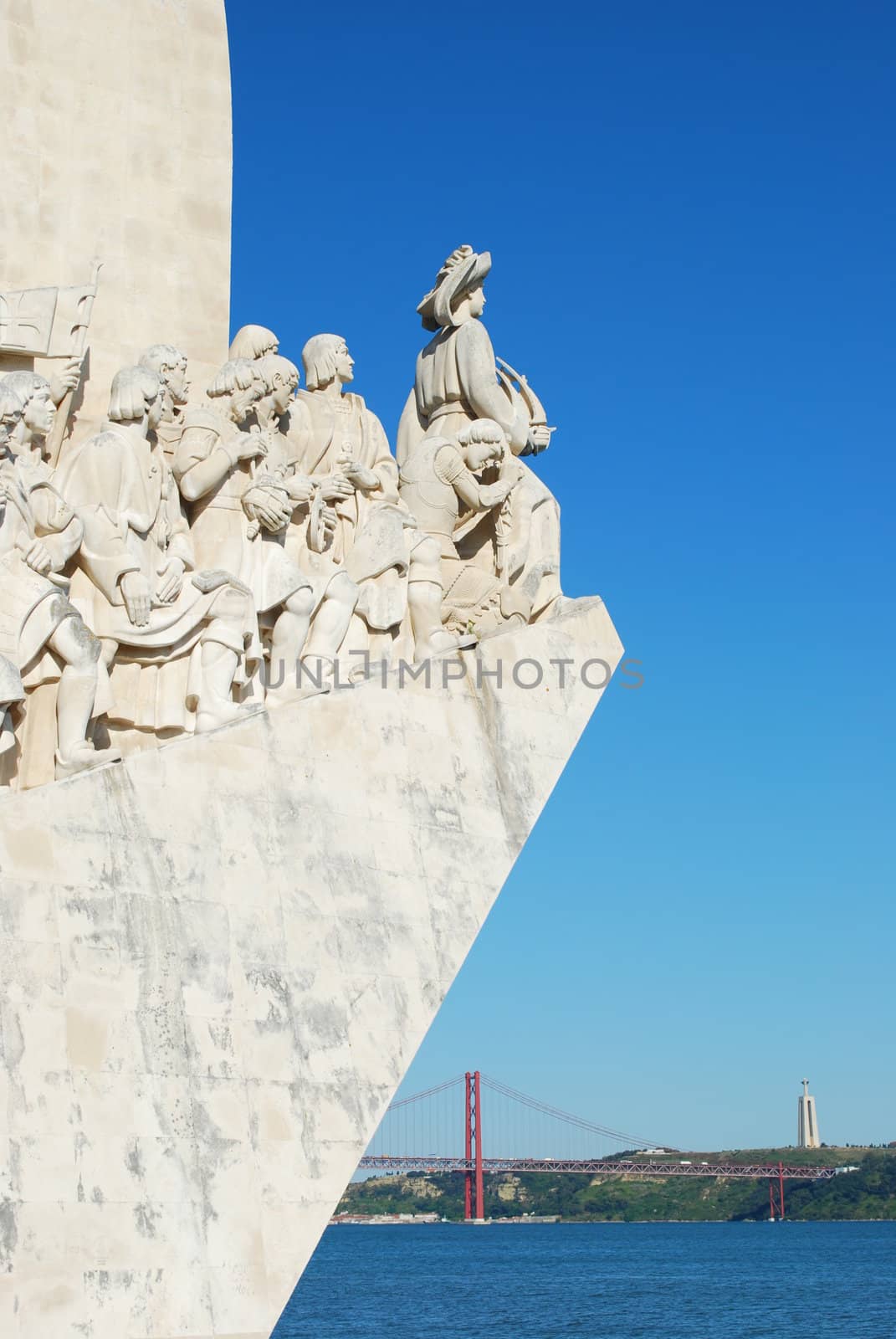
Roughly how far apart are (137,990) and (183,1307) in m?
1.12

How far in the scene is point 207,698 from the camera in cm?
781

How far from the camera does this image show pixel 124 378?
8.02m

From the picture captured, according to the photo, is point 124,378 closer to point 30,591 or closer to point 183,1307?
point 30,591

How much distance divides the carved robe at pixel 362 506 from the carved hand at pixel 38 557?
177cm

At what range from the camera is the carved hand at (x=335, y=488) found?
29.5 feet

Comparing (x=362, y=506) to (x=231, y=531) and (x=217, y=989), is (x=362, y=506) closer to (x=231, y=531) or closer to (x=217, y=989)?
(x=231, y=531)

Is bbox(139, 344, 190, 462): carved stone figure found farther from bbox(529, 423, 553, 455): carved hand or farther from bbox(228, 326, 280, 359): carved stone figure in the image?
bbox(529, 423, 553, 455): carved hand

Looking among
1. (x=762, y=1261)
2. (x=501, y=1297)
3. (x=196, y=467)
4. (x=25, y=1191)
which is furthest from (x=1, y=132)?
(x=762, y=1261)

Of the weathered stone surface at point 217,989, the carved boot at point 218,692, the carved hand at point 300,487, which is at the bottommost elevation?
the weathered stone surface at point 217,989

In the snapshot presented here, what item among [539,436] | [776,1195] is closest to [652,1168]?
[776,1195]

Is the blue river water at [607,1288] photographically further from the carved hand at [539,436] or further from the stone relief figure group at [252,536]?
the stone relief figure group at [252,536]

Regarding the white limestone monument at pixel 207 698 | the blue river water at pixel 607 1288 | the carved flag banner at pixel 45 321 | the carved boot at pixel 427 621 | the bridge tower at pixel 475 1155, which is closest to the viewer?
the white limestone monument at pixel 207 698

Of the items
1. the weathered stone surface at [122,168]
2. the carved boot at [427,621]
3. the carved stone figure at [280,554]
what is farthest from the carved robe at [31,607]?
the carved boot at [427,621]

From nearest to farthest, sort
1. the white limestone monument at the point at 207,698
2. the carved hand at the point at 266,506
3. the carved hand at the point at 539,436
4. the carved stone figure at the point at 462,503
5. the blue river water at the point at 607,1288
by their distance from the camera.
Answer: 1. the white limestone monument at the point at 207,698
2. the carved hand at the point at 266,506
3. the carved stone figure at the point at 462,503
4. the carved hand at the point at 539,436
5. the blue river water at the point at 607,1288
